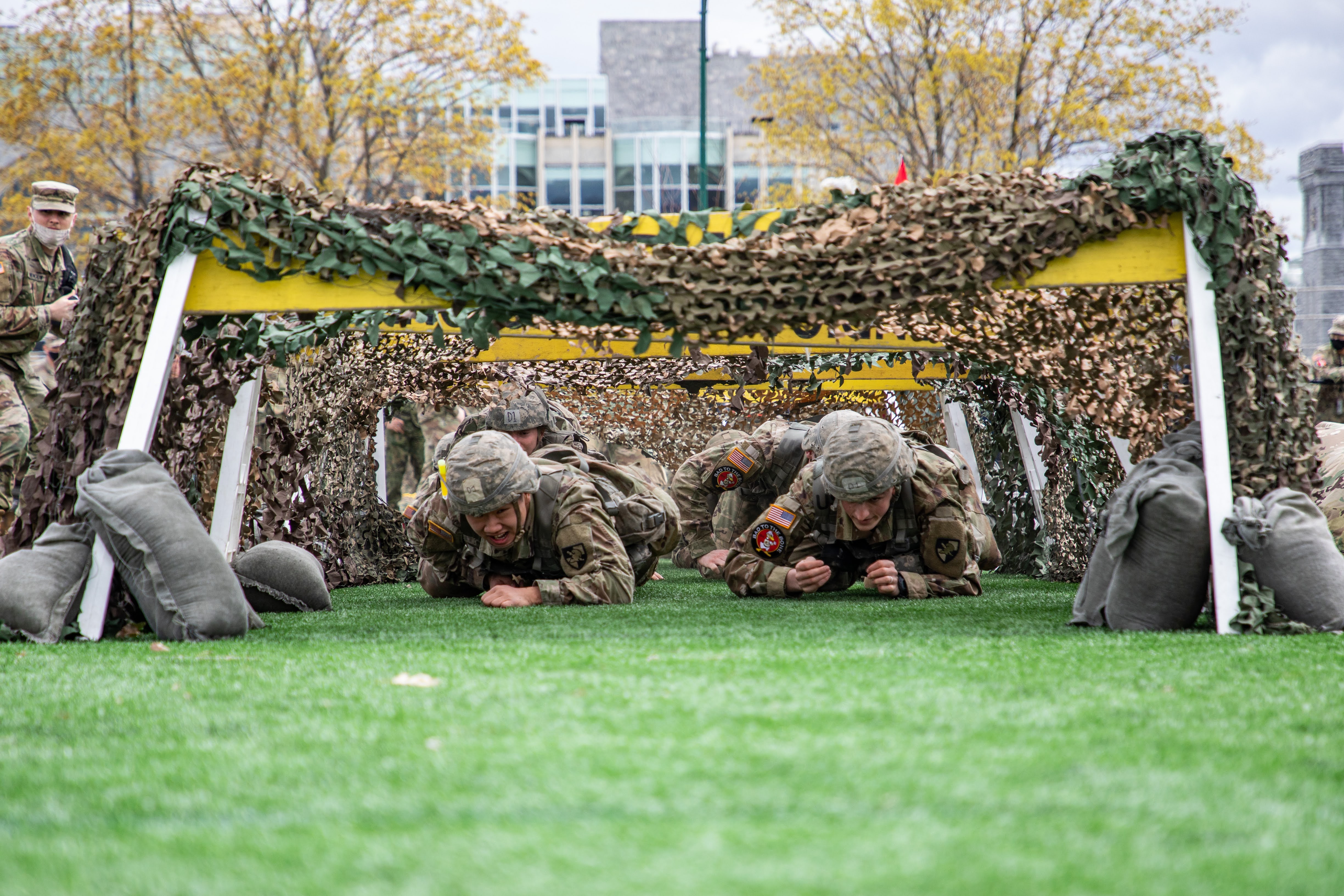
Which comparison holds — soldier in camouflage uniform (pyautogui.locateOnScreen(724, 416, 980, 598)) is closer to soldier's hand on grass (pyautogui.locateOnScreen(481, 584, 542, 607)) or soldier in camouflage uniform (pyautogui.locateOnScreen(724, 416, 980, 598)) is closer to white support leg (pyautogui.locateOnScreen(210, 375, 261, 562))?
soldier's hand on grass (pyautogui.locateOnScreen(481, 584, 542, 607))

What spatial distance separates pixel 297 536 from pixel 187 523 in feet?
7.96

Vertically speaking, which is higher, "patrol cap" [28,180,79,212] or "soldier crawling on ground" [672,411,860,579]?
"patrol cap" [28,180,79,212]

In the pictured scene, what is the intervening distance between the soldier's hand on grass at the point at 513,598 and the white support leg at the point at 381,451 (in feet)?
8.59

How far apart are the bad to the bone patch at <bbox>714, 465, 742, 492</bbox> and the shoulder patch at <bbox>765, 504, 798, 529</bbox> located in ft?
3.80

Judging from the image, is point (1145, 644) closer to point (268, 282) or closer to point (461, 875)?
point (461, 875)

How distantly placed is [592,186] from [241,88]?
23.6m

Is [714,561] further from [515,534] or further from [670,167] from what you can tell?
[670,167]

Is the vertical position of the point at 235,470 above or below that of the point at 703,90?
below

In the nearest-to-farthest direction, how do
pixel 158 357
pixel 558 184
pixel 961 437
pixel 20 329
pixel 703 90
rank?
pixel 158 357 → pixel 20 329 → pixel 961 437 → pixel 703 90 → pixel 558 184

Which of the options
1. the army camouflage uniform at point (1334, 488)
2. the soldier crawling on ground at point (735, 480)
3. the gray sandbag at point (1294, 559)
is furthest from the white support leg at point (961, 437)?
the gray sandbag at point (1294, 559)

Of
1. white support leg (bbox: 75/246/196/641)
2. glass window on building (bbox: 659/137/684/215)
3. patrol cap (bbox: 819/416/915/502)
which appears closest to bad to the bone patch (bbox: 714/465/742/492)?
patrol cap (bbox: 819/416/915/502)

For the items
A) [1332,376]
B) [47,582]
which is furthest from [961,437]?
[47,582]

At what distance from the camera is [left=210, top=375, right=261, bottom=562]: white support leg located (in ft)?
17.2

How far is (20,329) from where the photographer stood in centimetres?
584
